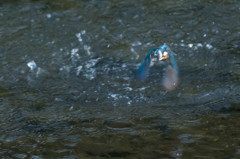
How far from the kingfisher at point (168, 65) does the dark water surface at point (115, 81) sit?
82 mm

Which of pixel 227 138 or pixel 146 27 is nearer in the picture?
pixel 227 138

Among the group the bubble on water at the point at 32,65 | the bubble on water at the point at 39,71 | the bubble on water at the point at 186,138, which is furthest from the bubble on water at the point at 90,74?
the bubble on water at the point at 186,138

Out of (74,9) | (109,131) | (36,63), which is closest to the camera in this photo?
(109,131)

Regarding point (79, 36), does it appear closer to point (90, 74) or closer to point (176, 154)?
point (90, 74)

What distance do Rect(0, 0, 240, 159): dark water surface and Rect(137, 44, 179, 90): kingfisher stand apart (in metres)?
0.08

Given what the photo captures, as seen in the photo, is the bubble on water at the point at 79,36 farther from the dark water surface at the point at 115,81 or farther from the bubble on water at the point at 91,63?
the bubble on water at the point at 91,63

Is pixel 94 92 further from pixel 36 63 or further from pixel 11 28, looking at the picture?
pixel 11 28

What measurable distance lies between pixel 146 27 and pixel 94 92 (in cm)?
144

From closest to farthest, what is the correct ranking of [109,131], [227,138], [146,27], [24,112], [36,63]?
[227,138] → [109,131] → [24,112] → [36,63] → [146,27]

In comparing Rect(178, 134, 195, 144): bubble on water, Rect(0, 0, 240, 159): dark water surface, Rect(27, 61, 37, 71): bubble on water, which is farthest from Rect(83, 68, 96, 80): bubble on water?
Rect(178, 134, 195, 144): bubble on water

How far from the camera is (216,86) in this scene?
391 centimetres

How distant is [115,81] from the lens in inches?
165

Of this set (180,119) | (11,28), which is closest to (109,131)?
(180,119)

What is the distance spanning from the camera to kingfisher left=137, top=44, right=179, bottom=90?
403 centimetres
